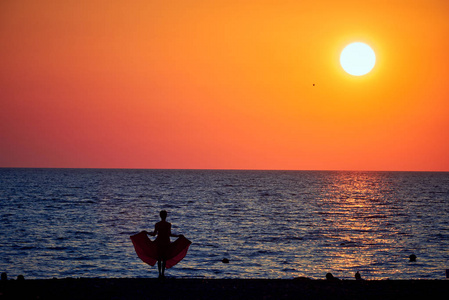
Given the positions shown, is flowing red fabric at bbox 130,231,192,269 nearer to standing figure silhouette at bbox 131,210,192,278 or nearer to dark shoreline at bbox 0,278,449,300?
standing figure silhouette at bbox 131,210,192,278

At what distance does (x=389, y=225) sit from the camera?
52562mm

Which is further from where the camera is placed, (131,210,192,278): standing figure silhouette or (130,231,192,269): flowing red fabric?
(130,231,192,269): flowing red fabric

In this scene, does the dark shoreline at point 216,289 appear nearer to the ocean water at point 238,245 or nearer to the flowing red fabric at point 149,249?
the flowing red fabric at point 149,249

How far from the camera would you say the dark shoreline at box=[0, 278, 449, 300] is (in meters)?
14.8

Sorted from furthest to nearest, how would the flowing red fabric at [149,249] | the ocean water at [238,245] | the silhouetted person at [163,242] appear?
1. the ocean water at [238,245]
2. the flowing red fabric at [149,249]
3. the silhouetted person at [163,242]

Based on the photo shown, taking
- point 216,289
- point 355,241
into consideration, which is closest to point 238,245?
point 355,241

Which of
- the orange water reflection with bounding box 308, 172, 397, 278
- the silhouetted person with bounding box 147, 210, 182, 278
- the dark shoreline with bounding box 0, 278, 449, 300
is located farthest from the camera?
the orange water reflection with bounding box 308, 172, 397, 278

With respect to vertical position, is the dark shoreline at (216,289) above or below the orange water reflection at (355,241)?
below

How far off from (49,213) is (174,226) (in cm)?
1910

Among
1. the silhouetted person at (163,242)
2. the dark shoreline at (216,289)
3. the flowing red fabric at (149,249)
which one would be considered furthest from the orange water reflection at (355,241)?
the silhouetted person at (163,242)

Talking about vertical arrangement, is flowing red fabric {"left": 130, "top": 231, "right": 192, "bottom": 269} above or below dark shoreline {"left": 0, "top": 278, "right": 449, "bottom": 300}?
above

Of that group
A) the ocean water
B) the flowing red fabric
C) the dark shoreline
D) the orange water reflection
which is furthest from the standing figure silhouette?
the orange water reflection

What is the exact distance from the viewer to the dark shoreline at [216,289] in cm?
1478

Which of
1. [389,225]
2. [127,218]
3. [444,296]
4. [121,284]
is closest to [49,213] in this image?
[127,218]
